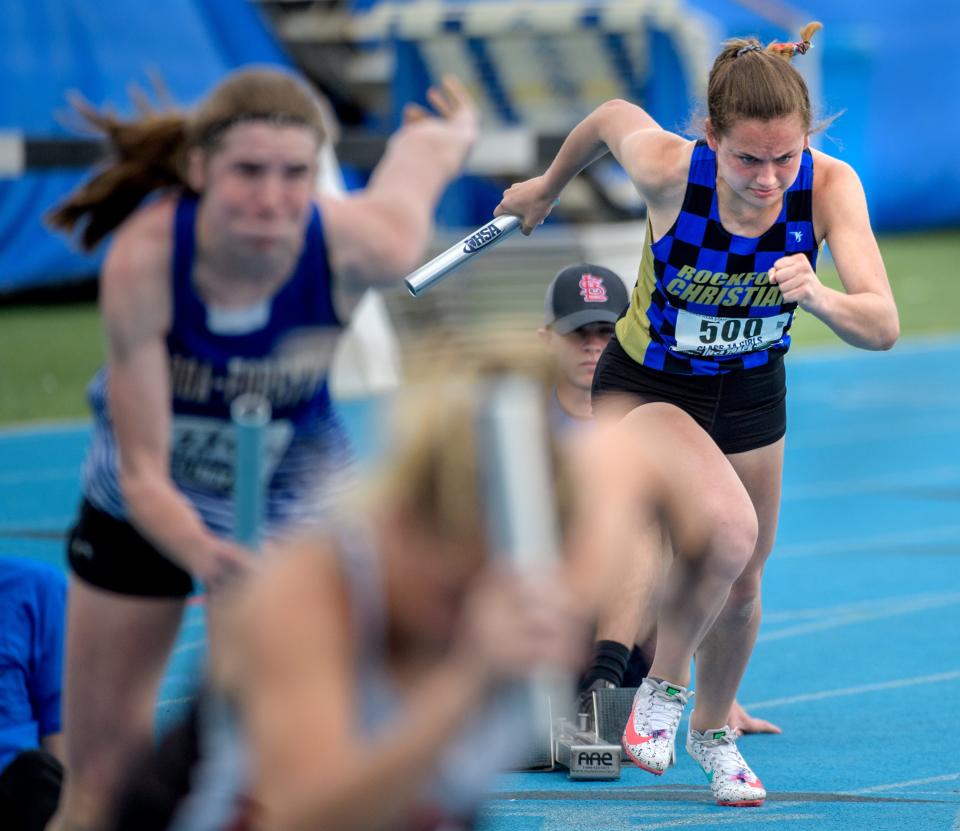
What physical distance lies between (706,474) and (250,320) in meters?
1.58

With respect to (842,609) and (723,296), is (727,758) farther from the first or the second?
(842,609)

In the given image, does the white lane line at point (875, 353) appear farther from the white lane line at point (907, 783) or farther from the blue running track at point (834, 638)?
the white lane line at point (907, 783)

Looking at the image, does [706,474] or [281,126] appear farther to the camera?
[706,474]

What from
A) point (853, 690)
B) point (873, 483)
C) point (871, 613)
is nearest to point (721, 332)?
point (853, 690)

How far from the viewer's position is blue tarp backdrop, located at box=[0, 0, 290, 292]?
1839 cm

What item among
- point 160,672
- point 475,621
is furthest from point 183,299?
point 475,621

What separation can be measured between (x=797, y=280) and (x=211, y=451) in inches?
55.6

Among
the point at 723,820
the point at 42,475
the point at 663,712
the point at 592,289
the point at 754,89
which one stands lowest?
the point at 723,820

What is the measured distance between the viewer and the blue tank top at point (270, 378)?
3462mm

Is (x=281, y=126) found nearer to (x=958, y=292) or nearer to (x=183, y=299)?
(x=183, y=299)

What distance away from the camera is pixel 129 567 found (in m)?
3.66

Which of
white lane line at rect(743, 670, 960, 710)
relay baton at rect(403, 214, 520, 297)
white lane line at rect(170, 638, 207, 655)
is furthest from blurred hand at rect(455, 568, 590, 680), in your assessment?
white lane line at rect(170, 638, 207, 655)

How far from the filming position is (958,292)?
21.4 meters

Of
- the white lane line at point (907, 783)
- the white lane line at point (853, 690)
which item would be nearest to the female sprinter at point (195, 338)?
the white lane line at point (907, 783)
